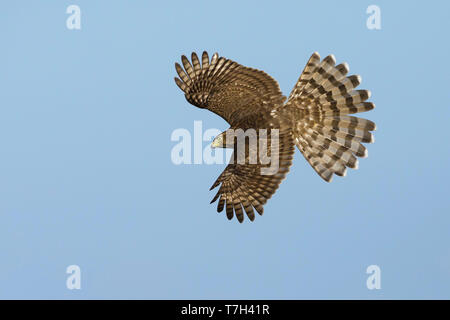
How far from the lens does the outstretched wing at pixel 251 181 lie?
1367cm

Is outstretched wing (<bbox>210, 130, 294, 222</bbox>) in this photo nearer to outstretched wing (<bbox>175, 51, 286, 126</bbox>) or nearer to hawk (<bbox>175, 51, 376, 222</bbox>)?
hawk (<bbox>175, 51, 376, 222</bbox>)

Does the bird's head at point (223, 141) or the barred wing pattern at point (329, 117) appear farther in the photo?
the bird's head at point (223, 141)

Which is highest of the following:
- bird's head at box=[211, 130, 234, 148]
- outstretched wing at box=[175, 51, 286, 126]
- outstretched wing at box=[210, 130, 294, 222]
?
outstretched wing at box=[175, 51, 286, 126]

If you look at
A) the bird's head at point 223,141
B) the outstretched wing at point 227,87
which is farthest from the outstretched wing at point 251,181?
the outstretched wing at point 227,87

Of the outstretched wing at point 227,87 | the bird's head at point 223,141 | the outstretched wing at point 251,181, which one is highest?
the outstretched wing at point 227,87

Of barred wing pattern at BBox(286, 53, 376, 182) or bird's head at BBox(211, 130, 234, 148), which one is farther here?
bird's head at BBox(211, 130, 234, 148)

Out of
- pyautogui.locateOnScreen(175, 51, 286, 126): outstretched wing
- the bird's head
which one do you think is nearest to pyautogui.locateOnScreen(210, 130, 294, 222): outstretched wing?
the bird's head

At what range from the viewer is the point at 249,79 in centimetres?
1418

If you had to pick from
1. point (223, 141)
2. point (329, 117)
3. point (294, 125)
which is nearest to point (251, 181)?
point (223, 141)

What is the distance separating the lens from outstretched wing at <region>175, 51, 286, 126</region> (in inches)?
549

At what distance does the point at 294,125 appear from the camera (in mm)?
13859

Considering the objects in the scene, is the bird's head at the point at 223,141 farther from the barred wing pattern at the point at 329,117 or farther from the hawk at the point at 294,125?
the barred wing pattern at the point at 329,117

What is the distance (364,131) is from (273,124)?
1897 mm

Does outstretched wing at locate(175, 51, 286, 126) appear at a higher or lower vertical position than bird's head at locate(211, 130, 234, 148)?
higher
